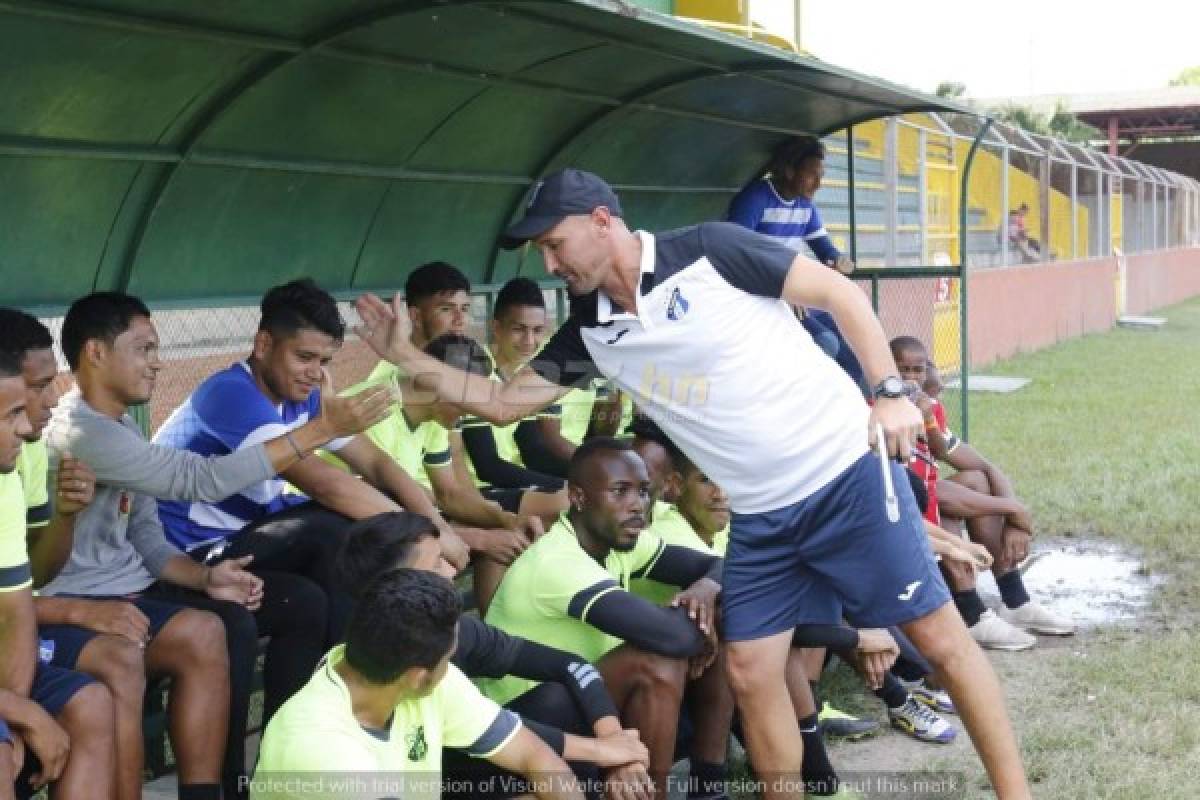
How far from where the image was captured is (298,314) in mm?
4609

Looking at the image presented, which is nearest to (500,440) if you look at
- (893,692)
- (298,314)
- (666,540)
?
(666,540)

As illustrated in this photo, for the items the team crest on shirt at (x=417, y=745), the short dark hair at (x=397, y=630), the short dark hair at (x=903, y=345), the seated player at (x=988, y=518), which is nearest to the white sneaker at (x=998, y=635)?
the seated player at (x=988, y=518)

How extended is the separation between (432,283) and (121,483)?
2.21 metres

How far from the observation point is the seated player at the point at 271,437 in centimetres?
447

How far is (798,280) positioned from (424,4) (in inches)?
69.3

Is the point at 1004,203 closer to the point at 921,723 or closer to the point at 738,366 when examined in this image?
the point at 921,723

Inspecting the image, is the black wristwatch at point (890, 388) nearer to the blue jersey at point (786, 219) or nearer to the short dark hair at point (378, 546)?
the short dark hair at point (378, 546)

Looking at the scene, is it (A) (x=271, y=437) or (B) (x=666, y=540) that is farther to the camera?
(B) (x=666, y=540)

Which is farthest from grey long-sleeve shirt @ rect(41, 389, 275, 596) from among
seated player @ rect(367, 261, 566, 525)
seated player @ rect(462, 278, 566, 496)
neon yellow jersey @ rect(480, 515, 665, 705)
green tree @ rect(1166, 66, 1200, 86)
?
green tree @ rect(1166, 66, 1200, 86)

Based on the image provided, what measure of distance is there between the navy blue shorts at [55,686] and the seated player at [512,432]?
8.25 ft

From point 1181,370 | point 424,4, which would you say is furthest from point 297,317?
point 1181,370

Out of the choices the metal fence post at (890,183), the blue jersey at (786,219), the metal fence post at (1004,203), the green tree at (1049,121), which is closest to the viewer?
the blue jersey at (786,219)

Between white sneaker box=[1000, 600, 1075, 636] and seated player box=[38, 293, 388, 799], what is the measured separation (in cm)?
348

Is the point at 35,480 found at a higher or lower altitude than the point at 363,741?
higher
